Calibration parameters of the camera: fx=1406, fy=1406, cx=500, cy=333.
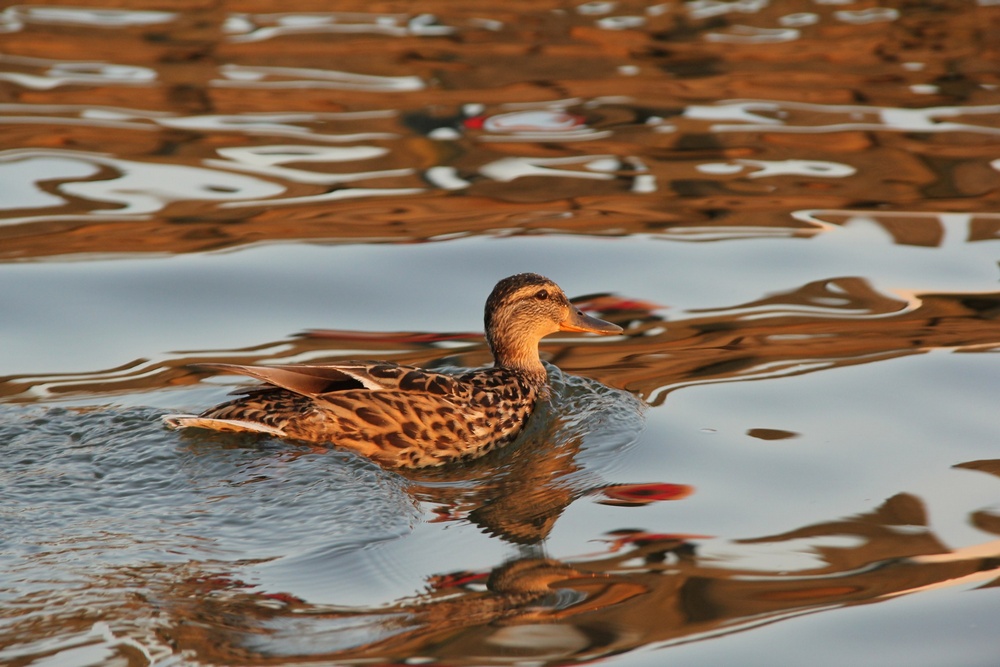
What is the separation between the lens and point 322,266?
973 centimetres

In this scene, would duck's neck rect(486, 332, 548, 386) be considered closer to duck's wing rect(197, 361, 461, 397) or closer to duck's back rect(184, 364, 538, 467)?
duck's back rect(184, 364, 538, 467)

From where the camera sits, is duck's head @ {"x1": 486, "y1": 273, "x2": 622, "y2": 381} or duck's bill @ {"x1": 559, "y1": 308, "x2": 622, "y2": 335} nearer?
duck's head @ {"x1": 486, "y1": 273, "x2": 622, "y2": 381}

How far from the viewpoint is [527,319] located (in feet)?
26.8

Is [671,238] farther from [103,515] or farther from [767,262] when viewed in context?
[103,515]

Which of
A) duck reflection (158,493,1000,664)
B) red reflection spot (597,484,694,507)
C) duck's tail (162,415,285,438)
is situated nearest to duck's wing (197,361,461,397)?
duck's tail (162,415,285,438)

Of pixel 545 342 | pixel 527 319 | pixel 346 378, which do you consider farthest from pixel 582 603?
pixel 545 342

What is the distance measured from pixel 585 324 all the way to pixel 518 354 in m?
0.44

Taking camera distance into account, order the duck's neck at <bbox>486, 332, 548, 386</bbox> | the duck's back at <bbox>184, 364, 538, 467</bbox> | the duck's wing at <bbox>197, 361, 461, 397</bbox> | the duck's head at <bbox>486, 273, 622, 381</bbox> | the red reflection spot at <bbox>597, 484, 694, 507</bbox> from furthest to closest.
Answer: the duck's neck at <bbox>486, 332, 548, 386</bbox> → the duck's head at <bbox>486, 273, 622, 381</bbox> → the duck's back at <bbox>184, 364, 538, 467</bbox> → the duck's wing at <bbox>197, 361, 461, 397</bbox> → the red reflection spot at <bbox>597, 484, 694, 507</bbox>

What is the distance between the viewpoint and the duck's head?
26.6 feet

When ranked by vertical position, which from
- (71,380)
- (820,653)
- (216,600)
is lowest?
(820,653)

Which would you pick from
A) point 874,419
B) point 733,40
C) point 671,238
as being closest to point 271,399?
point 874,419

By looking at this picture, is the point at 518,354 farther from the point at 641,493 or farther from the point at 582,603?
the point at 582,603

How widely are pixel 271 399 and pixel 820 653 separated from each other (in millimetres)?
3262

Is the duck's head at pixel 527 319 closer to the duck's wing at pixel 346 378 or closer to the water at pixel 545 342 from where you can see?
the water at pixel 545 342
